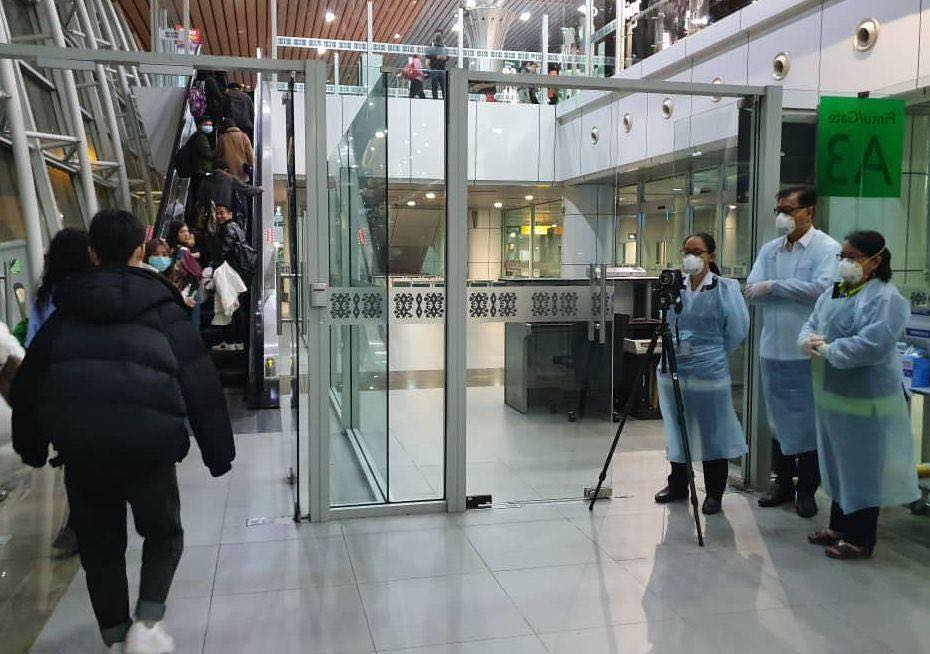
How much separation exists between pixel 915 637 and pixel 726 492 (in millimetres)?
1792

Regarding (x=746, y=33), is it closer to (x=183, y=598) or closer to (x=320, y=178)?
(x=320, y=178)

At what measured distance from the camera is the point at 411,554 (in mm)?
3537

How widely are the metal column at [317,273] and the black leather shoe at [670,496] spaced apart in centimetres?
185

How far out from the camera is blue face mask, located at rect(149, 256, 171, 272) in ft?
18.8

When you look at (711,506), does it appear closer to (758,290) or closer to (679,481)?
(679,481)

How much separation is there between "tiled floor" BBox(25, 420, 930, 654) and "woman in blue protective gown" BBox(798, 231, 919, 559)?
29cm

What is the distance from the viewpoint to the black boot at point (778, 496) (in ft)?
14.0

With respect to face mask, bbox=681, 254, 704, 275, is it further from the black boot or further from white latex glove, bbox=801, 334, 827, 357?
the black boot

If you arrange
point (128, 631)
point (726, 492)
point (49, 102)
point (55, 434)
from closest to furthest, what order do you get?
1. point (55, 434)
2. point (128, 631)
3. point (726, 492)
4. point (49, 102)

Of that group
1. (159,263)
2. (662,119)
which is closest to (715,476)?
(159,263)

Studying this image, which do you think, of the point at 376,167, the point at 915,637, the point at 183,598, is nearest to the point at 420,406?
the point at 376,167

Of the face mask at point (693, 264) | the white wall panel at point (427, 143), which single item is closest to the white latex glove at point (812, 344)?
the face mask at point (693, 264)

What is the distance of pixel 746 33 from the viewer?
744 cm

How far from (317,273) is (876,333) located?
101 inches
